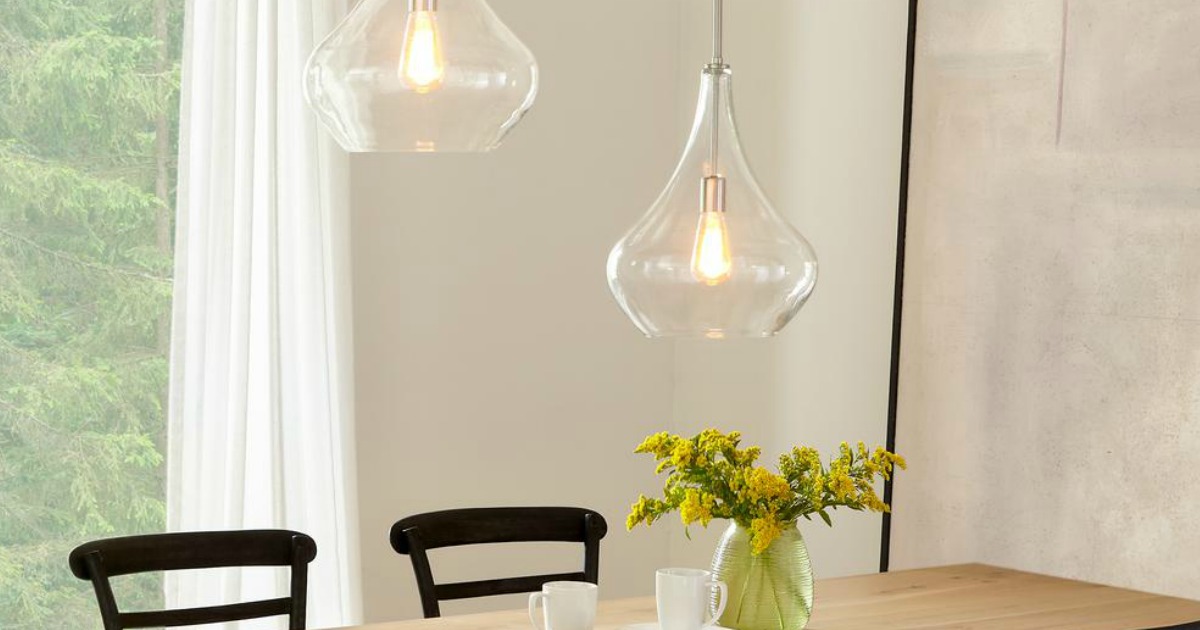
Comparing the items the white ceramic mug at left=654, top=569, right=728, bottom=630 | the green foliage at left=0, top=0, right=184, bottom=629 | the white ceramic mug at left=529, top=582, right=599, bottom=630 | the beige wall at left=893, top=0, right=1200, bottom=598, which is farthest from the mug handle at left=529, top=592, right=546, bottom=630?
the green foliage at left=0, top=0, right=184, bottom=629

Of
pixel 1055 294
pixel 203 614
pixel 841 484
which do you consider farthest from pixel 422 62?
pixel 1055 294

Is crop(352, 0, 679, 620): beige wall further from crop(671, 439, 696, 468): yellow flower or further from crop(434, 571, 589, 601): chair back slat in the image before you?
crop(671, 439, 696, 468): yellow flower

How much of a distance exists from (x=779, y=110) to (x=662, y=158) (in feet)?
1.23

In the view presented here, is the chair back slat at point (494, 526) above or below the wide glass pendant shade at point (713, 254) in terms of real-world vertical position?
below

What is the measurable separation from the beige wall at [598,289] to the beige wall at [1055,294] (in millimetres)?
224

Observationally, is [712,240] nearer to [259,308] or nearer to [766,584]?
[766,584]

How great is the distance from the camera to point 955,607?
7.59 feet

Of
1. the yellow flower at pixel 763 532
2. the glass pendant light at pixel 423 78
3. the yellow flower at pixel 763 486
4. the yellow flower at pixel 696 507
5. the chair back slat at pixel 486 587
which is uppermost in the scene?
the glass pendant light at pixel 423 78

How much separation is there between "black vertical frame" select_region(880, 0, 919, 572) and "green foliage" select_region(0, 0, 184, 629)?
138 centimetres

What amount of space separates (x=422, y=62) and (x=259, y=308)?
5.48 feet

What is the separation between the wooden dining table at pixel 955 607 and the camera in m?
2.15

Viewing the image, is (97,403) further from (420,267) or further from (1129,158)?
(1129,158)

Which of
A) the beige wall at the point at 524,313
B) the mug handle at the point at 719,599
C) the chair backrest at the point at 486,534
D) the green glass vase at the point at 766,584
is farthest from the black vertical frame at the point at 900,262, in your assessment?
the mug handle at the point at 719,599

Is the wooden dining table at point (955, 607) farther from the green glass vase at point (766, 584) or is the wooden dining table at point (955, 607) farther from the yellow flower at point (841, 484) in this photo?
the yellow flower at point (841, 484)
